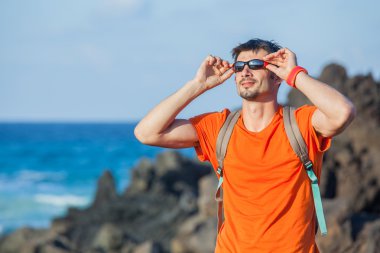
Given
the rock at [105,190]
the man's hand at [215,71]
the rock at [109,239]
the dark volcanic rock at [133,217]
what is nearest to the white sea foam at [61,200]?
the rock at [105,190]

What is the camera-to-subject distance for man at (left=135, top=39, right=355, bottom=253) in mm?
4715

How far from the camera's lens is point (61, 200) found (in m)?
36.1

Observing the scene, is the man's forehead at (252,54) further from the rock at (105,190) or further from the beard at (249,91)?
the rock at (105,190)

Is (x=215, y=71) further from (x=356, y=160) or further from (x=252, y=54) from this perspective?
(x=356, y=160)

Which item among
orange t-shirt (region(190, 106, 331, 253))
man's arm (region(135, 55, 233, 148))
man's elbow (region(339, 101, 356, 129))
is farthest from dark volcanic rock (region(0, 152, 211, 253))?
man's elbow (region(339, 101, 356, 129))

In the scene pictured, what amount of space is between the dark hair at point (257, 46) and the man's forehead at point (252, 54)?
2 centimetres

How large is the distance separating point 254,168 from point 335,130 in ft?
1.77

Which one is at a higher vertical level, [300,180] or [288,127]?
[288,127]

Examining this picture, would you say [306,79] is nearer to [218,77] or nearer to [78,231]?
[218,77]

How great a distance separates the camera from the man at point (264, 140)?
4.71 m

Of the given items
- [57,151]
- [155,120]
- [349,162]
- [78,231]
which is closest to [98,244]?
[78,231]

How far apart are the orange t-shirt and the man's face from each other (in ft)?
0.58

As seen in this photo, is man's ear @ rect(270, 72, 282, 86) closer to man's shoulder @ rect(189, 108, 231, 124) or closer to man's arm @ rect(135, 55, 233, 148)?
man's arm @ rect(135, 55, 233, 148)

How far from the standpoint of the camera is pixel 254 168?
479 centimetres
